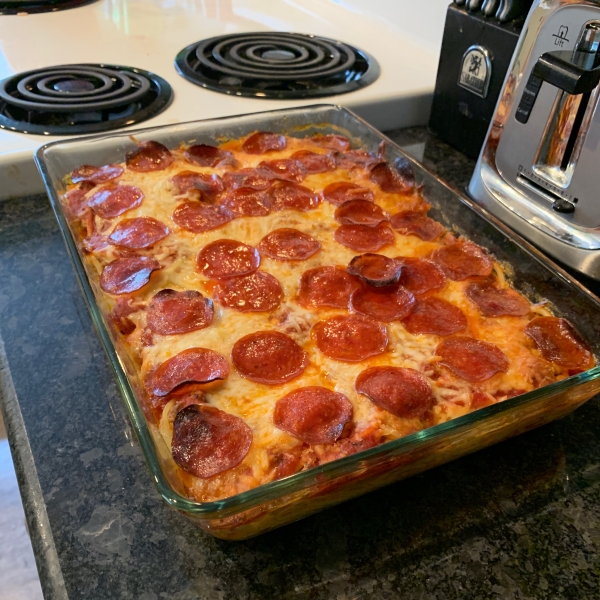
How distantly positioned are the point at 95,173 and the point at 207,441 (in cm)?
87

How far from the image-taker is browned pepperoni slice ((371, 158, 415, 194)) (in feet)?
4.70

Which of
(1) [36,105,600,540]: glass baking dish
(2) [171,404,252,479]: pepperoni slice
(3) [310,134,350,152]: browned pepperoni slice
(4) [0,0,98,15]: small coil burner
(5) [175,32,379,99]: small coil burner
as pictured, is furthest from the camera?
(4) [0,0,98,15]: small coil burner

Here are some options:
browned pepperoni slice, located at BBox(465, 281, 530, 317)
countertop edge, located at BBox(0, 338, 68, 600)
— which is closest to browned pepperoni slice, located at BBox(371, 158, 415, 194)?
browned pepperoni slice, located at BBox(465, 281, 530, 317)

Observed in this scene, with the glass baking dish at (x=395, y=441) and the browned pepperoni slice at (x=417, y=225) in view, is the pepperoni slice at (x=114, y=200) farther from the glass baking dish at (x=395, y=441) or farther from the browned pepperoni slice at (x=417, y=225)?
the browned pepperoni slice at (x=417, y=225)

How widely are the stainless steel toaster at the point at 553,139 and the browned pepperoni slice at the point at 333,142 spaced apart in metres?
0.42

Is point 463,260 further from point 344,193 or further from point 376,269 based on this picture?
point 344,193

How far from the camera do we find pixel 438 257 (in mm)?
1246

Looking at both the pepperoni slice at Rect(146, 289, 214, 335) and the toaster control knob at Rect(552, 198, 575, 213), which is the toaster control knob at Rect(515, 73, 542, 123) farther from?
the pepperoni slice at Rect(146, 289, 214, 335)

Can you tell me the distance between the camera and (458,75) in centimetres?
158

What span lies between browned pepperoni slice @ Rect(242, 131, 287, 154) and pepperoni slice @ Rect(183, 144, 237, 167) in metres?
0.07

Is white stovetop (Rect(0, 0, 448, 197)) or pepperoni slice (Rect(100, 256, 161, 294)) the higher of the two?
white stovetop (Rect(0, 0, 448, 197))

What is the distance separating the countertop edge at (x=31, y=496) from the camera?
2.49 feet

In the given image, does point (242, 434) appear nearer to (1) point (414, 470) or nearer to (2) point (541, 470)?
(1) point (414, 470)

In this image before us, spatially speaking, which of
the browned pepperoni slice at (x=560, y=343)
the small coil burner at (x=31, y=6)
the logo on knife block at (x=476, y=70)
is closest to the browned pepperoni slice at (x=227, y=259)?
the browned pepperoni slice at (x=560, y=343)
